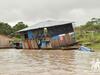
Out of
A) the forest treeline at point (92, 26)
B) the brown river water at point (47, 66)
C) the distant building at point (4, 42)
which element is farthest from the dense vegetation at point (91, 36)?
the brown river water at point (47, 66)

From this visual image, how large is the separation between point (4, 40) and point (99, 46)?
1902 centimetres

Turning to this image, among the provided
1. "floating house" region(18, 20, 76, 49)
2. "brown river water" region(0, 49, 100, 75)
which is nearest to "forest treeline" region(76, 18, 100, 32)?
"floating house" region(18, 20, 76, 49)

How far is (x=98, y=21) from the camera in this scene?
175ft

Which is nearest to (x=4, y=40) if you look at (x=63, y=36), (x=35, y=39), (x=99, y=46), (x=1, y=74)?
(x=35, y=39)

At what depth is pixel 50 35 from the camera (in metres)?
40.0

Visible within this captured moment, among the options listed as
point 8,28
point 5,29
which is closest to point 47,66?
point 5,29

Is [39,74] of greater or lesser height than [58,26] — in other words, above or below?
below

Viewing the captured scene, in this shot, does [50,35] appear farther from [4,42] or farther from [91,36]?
[4,42]

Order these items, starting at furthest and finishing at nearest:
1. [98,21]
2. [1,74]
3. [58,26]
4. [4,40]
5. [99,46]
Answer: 1. [98,21]
2. [4,40]
3. [58,26]
4. [99,46]
5. [1,74]

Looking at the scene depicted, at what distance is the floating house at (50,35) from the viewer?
37.8 metres

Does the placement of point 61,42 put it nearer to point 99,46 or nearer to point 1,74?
point 99,46

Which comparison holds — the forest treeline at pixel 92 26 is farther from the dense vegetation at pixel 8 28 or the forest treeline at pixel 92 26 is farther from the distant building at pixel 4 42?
the dense vegetation at pixel 8 28

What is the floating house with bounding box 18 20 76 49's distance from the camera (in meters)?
37.8

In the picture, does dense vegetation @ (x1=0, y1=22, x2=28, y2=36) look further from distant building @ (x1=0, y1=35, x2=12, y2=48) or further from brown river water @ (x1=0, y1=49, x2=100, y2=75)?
brown river water @ (x1=0, y1=49, x2=100, y2=75)
